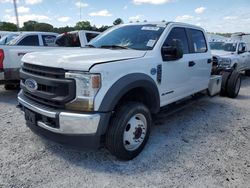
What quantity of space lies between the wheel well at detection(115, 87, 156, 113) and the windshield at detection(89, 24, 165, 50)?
70 centimetres

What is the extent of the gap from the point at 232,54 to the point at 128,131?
8477 mm

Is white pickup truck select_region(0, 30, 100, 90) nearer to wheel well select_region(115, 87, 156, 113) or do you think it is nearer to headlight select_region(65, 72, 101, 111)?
wheel well select_region(115, 87, 156, 113)

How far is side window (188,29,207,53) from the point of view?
4984 millimetres

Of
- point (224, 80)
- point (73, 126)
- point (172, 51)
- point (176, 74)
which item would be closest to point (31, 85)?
point (73, 126)

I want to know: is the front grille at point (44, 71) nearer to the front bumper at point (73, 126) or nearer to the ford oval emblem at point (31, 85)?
the ford oval emblem at point (31, 85)

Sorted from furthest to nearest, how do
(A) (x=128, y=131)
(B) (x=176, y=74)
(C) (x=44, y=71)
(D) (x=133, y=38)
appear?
1. (B) (x=176, y=74)
2. (D) (x=133, y=38)
3. (A) (x=128, y=131)
4. (C) (x=44, y=71)

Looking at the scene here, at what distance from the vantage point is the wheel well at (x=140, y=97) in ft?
11.3

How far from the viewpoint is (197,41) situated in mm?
5215

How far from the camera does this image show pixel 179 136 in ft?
14.1

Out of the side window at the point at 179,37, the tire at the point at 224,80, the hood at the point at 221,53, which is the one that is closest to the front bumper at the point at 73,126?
the side window at the point at 179,37

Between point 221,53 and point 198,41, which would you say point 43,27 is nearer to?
point 221,53

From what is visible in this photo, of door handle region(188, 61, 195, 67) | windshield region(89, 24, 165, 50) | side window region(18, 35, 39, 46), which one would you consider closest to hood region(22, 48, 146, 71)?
windshield region(89, 24, 165, 50)

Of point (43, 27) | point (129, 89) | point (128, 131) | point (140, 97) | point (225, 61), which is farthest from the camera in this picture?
point (43, 27)

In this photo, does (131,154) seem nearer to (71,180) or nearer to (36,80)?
(71,180)
